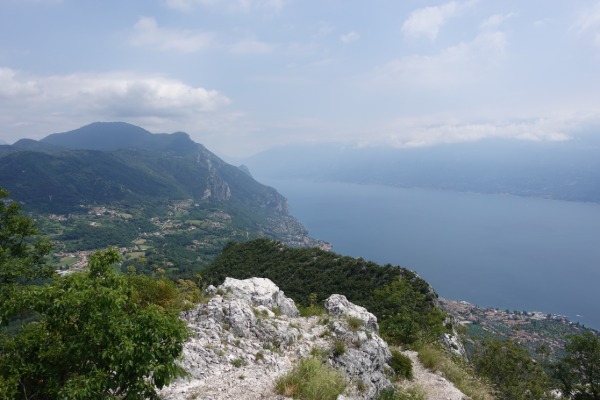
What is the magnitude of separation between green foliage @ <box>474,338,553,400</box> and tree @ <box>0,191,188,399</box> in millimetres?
21504

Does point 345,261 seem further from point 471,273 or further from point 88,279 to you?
point 471,273

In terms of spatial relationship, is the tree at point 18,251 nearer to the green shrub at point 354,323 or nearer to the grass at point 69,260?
the green shrub at point 354,323

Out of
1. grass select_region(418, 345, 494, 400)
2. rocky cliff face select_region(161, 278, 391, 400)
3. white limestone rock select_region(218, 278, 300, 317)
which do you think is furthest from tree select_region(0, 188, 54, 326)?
grass select_region(418, 345, 494, 400)

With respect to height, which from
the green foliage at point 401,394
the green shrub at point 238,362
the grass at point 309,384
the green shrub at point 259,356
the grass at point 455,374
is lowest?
the grass at point 455,374

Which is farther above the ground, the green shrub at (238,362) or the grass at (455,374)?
the green shrub at (238,362)

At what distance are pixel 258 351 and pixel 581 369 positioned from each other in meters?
24.6

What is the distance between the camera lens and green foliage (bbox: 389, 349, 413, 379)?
13.7 meters

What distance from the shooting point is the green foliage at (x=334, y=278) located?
26.1m

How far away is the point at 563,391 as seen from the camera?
23766 mm

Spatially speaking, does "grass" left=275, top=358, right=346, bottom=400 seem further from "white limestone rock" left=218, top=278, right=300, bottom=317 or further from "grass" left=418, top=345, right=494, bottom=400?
"white limestone rock" left=218, top=278, right=300, bottom=317

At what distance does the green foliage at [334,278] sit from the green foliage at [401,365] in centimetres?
553

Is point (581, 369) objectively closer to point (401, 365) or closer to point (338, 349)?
point (401, 365)

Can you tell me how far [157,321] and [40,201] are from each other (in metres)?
225

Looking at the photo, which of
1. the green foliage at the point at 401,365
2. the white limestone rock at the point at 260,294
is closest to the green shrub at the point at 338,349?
the green foliage at the point at 401,365
